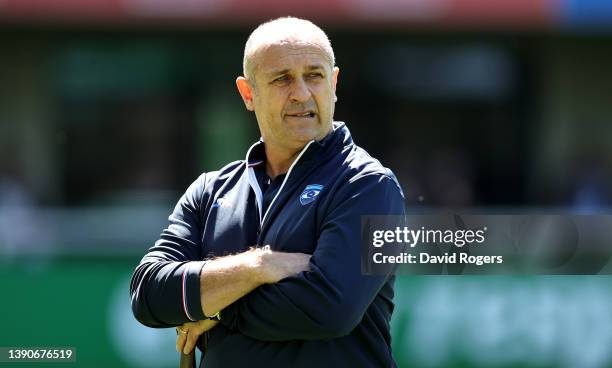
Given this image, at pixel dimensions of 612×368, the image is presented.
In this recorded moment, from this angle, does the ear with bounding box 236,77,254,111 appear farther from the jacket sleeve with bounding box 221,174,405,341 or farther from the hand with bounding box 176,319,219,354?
the hand with bounding box 176,319,219,354

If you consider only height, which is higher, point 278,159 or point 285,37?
point 285,37

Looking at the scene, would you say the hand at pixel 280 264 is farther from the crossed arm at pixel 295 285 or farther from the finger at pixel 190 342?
the finger at pixel 190 342

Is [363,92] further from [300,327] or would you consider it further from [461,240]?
[300,327]

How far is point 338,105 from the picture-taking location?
34.1 feet

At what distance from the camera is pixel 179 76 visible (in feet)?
33.8

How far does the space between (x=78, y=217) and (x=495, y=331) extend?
424 centimetres

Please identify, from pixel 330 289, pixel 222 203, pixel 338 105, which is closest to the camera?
pixel 330 289

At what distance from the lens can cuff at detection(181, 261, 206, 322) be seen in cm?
271

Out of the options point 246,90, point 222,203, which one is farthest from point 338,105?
point 222,203

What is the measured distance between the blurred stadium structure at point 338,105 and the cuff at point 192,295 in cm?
598

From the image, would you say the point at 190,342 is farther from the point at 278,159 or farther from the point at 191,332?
the point at 278,159

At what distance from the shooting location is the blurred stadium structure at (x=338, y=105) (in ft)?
30.6

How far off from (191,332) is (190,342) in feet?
0.14

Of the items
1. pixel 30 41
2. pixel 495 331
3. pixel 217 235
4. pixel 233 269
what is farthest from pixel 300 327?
pixel 30 41
